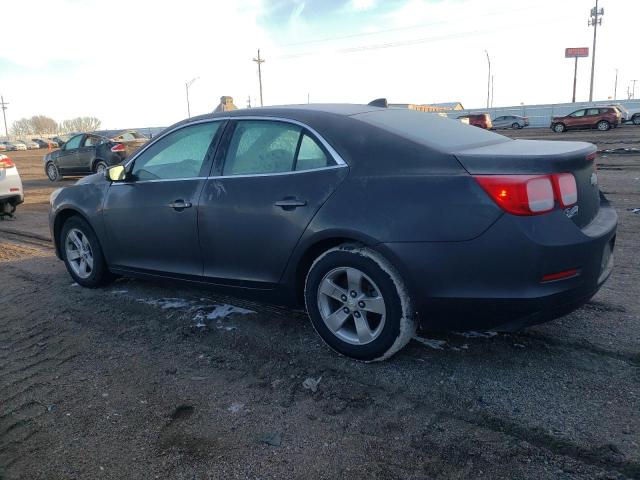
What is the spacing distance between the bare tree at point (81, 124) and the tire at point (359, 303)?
13421 cm

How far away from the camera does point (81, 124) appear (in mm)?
Answer: 128625

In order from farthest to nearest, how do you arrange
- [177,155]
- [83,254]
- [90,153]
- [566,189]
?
[90,153]
[83,254]
[177,155]
[566,189]

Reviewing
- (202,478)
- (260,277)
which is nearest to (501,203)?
(260,277)

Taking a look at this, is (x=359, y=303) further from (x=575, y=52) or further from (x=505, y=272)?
→ (x=575, y=52)

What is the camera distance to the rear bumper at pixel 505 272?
263 centimetres

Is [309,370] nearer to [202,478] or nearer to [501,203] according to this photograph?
[202,478]

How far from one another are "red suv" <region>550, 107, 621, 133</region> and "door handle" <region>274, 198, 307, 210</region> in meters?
32.2

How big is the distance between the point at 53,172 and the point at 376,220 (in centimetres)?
1679

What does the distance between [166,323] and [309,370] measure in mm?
1409

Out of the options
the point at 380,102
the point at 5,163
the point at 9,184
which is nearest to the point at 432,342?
the point at 380,102

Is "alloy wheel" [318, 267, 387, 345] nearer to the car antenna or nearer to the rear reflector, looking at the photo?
the rear reflector

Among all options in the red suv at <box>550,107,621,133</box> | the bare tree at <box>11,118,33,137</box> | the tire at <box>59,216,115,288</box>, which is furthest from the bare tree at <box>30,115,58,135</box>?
the tire at <box>59,216,115,288</box>

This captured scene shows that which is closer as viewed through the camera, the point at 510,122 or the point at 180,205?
the point at 180,205

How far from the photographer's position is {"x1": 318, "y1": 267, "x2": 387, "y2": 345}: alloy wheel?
306 centimetres
